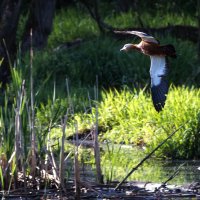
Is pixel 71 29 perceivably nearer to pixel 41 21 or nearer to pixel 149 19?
pixel 149 19

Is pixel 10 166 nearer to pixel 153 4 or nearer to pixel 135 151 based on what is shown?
pixel 135 151

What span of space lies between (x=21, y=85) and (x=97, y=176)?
89 centimetres

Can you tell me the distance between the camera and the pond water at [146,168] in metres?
7.08

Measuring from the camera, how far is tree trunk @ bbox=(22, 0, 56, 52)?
580 inches

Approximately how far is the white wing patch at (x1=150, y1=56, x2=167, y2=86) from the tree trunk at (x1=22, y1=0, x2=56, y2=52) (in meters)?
6.73

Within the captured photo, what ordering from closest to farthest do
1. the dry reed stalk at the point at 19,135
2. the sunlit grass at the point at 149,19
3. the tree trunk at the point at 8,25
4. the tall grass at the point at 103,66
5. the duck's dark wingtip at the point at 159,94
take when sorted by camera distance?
the dry reed stalk at the point at 19,135
the duck's dark wingtip at the point at 159,94
the tall grass at the point at 103,66
the tree trunk at the point at 8,25
the sunlit grass at the point at 149,19

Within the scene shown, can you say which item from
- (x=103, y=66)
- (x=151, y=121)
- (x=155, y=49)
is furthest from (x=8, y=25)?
(x=155, y=49)

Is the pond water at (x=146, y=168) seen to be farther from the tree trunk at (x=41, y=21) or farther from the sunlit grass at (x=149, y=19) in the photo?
the sunlit grass at (x=149, y=19)

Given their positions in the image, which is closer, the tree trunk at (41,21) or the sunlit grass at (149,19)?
the tree trunk at (41,21)

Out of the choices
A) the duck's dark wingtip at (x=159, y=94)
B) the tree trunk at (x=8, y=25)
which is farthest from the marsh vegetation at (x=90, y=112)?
the duck's dark wingtip at (x=159, y=94)

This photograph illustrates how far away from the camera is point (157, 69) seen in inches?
321

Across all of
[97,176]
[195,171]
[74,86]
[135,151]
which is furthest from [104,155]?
[74,86]

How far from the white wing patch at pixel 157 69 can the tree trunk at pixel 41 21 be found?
22.1 feet

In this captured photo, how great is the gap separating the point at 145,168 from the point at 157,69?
96cm
